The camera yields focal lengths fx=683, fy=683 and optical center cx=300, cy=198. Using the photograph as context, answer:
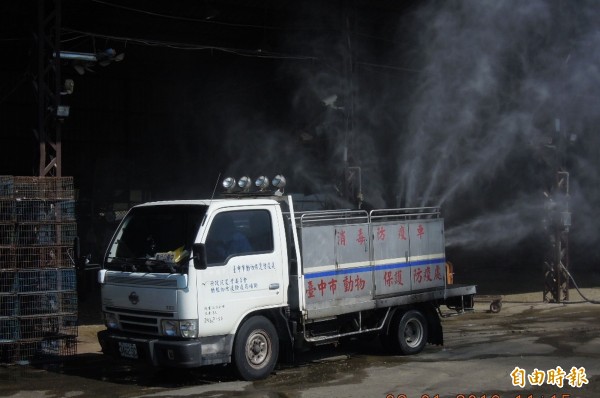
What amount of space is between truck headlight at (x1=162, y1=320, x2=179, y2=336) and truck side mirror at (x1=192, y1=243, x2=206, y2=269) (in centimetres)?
74

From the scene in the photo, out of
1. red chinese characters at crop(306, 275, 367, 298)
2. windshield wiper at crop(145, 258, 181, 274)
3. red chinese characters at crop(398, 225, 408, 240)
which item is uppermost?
red chinese characters at crop(398, 225, 408, 240)

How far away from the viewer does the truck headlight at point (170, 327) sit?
26.3 ft

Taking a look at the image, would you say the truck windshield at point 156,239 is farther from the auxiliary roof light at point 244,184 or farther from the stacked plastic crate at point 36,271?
the stacked plastic crate at point 36,271

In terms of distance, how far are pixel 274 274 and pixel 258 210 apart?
2.79 ft

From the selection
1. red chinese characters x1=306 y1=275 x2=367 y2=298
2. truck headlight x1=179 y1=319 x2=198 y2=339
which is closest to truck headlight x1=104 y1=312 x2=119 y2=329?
truck headlight x1=179 y1=319 x2=198 y2=339

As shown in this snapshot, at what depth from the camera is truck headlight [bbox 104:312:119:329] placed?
8727mm

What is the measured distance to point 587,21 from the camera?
57.4 ft

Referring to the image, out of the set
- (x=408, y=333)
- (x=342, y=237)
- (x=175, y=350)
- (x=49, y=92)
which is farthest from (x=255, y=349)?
(x=49, y=92)

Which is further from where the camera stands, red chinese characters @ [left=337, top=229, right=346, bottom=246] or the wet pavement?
red chinese characters @ [left=337, top=229, right=346, bottom=246]

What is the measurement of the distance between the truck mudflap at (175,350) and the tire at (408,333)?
9.81 ft

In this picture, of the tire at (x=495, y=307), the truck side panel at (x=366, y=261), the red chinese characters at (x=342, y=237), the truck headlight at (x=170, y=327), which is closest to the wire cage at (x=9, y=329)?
the truck headlight at (x=170, y=327)

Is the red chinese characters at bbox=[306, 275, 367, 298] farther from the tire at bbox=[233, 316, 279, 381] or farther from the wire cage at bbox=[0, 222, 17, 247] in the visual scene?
the wire cage at bbox=[0, 222, 17, 247]

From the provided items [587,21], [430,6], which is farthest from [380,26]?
[587,21]

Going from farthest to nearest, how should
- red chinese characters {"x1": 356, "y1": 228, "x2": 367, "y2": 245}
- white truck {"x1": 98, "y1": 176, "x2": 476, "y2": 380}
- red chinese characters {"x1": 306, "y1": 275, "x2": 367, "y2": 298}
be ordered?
red chinese characters {"x1": 356, "y1": 228, "x2": 367, "y2": 245}, red chinese characters {"x1": 306, "y1": 275, "x2": 367, "y2": 298}, white truck {"x1": 98, "y1": 176, "x2": 476, "y2": 380}
